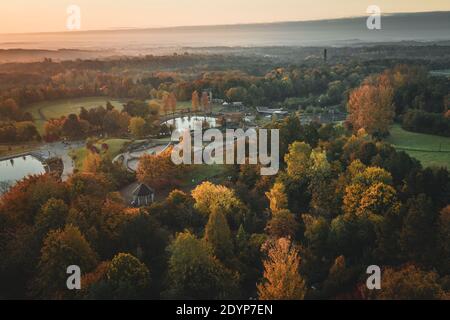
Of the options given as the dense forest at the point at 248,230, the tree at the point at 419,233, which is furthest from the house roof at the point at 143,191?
the tree at the point at 419,233

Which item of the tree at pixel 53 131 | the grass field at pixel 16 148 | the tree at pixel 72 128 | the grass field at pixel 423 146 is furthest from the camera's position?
the tree at pixel 72 128

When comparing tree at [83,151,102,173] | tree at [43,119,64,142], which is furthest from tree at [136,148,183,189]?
tree at [43,119,64,142]

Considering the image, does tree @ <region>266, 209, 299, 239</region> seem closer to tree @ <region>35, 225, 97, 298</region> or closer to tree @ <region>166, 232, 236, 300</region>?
tree @ <region>166, 232, 236, 300</region>

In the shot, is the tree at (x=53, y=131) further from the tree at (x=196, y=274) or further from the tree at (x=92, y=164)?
the tree at (x=196, y=274)

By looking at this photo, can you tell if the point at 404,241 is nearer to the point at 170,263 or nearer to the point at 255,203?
the point at 255,203

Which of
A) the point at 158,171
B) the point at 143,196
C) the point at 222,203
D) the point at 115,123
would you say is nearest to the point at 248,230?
the point at 222,203
